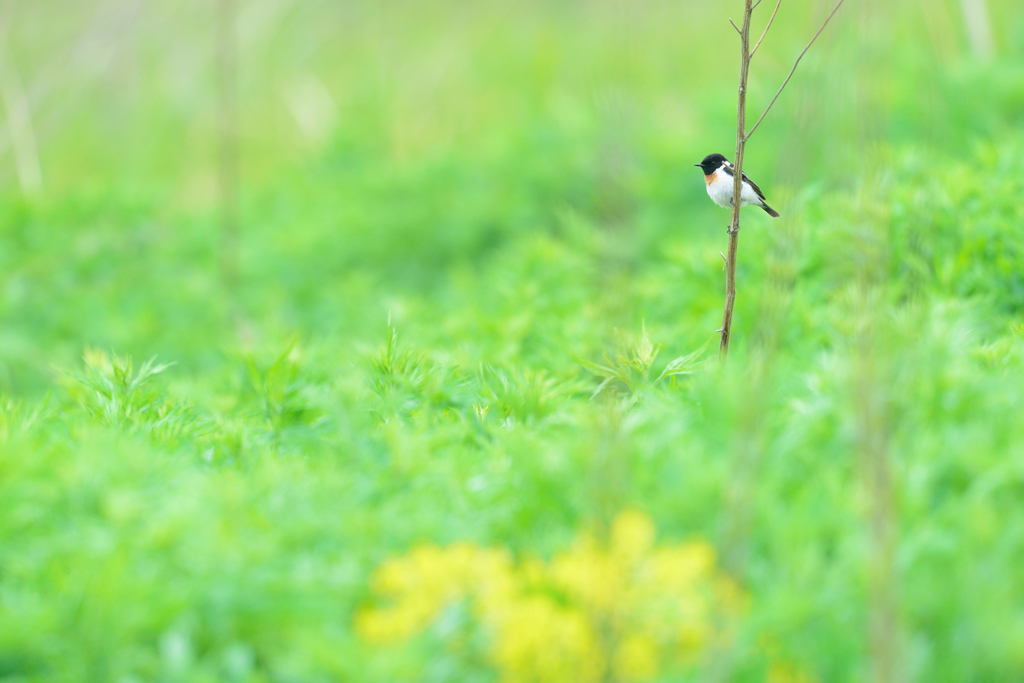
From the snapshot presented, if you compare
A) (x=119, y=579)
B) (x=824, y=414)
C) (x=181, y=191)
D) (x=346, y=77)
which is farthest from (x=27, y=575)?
(x=346, y=77)

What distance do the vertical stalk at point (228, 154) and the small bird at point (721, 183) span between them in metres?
3.32

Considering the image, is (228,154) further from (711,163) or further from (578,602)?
(578,602)

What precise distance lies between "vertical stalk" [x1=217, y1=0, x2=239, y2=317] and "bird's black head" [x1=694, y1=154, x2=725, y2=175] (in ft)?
10.9

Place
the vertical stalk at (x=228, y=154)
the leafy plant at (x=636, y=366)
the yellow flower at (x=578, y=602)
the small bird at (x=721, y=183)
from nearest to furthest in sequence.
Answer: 1. the yellow flower at (x=578, y=602)
2. the leafy plant at (x=636, y=366)
3. the small bird at (x=721, y=183)
4. the vertical stalk at (x=228, y=154)

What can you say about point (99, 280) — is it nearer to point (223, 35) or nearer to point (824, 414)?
point (223, 35)

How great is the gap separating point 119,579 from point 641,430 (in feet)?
3.80

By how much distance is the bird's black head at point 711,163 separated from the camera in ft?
8.86

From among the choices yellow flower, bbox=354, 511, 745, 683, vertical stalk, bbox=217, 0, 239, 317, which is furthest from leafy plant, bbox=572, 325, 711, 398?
vertical stalk, bbox=217, 0, 239, 317

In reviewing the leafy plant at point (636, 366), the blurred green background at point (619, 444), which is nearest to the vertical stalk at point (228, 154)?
the blurred green background at point (619, 444)

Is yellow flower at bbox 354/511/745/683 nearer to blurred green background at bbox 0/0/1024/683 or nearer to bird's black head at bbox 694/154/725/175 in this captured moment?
blurred green background at bbox 0/0/1024/683

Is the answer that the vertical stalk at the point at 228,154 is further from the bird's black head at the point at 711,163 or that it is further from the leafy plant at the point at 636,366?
the leafy plant at the point at 636,366

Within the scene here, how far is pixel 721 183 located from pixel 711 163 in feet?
0.39

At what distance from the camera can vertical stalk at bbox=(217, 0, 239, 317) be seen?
5098 millimetres

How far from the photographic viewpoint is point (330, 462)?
1783 millimetres
